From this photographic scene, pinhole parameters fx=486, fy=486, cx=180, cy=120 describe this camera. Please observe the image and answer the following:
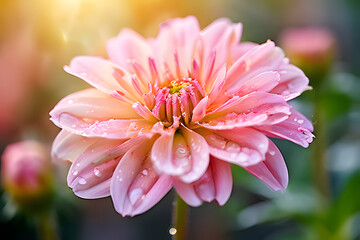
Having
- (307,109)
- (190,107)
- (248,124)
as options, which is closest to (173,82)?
(190,107)

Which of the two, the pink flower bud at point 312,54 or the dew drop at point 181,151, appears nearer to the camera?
the dew drop at point 181,151

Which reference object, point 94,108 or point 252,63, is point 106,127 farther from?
point 252,63

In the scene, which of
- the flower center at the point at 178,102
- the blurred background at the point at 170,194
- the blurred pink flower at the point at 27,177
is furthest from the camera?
the blurred background at the point at 170,194

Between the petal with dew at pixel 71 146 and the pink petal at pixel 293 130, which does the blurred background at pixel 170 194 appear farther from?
the pink petal at pixel 293 130

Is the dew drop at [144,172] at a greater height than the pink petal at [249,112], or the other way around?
the pink petal at [249,112]

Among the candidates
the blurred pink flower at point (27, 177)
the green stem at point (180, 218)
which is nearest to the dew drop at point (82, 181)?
the green stem at point (180, 218)

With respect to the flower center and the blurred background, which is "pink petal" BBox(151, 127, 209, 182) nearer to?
the flower center
